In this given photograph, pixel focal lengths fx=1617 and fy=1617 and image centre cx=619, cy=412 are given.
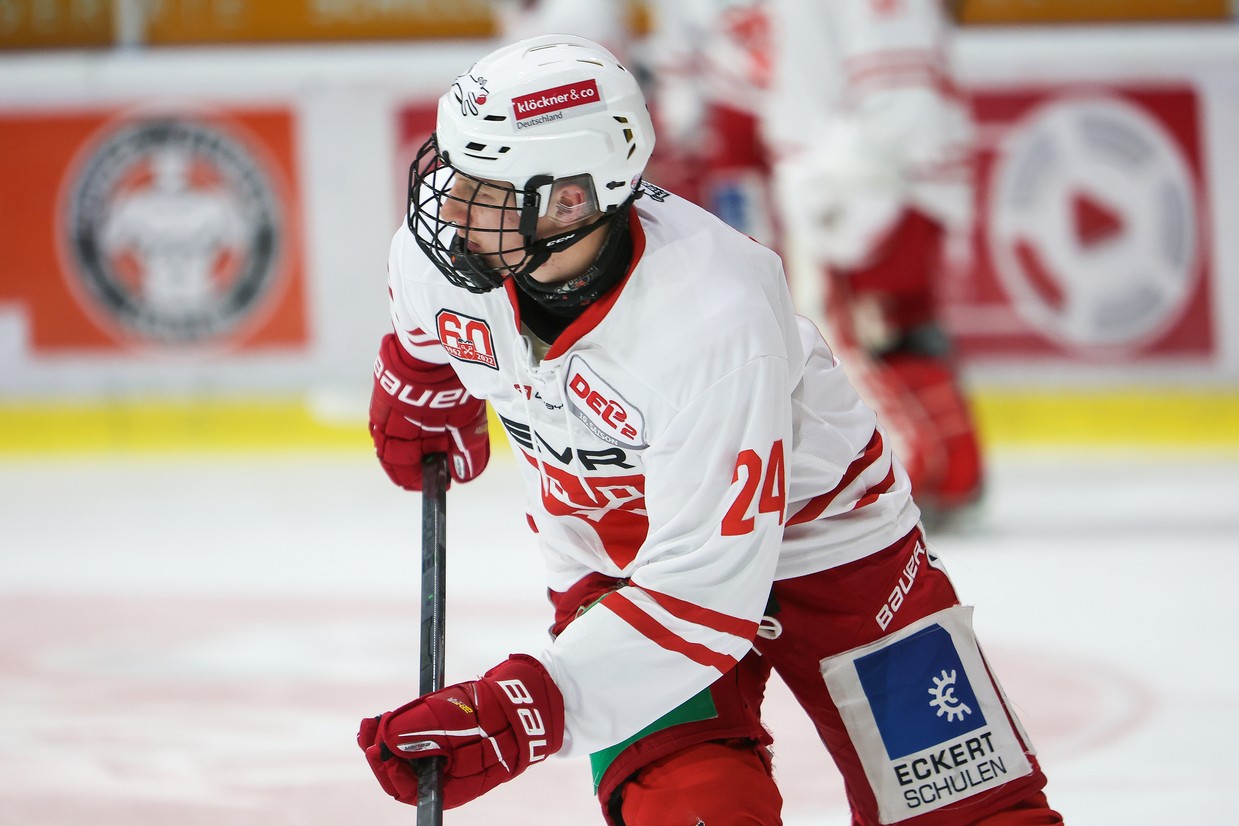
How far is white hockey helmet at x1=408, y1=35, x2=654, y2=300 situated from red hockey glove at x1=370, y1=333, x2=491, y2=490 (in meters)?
0.49

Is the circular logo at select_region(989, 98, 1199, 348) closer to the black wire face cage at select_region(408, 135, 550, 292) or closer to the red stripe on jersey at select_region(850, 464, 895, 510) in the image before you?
the red stripe on jersey at select_region(850, 464, 895, 510)

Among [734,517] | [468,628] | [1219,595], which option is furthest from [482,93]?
[1219,595]

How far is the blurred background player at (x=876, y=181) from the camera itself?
392 centimetres

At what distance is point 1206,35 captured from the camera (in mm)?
5477

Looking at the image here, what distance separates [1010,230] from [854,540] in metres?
3.75

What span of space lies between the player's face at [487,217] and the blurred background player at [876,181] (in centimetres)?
234

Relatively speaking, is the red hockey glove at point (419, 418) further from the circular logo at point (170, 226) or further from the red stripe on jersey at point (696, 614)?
the circular logo at point (170, 226)

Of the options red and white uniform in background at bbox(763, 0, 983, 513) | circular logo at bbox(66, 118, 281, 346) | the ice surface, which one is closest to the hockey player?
the ice surface

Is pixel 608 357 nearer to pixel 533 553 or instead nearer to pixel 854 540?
pixel 854 540

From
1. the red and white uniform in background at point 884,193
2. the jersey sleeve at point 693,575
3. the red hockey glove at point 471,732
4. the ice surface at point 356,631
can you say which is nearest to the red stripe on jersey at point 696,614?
the jersey sleeve at point 693,575

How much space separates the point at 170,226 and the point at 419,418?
11.2ft

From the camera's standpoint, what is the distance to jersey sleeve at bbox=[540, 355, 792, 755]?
1642 mm

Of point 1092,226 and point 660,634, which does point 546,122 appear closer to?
point 660,634

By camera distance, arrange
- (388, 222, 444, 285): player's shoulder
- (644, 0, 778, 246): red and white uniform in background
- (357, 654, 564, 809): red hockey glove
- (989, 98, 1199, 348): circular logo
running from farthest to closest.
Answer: (989, 98, 1199, 348): circular logo
(644, 0, 778, 246): red and white uniform in background
(388, 222, 444, 285): player's shoulder
(357, 654, 564, 809): red hockey glove
